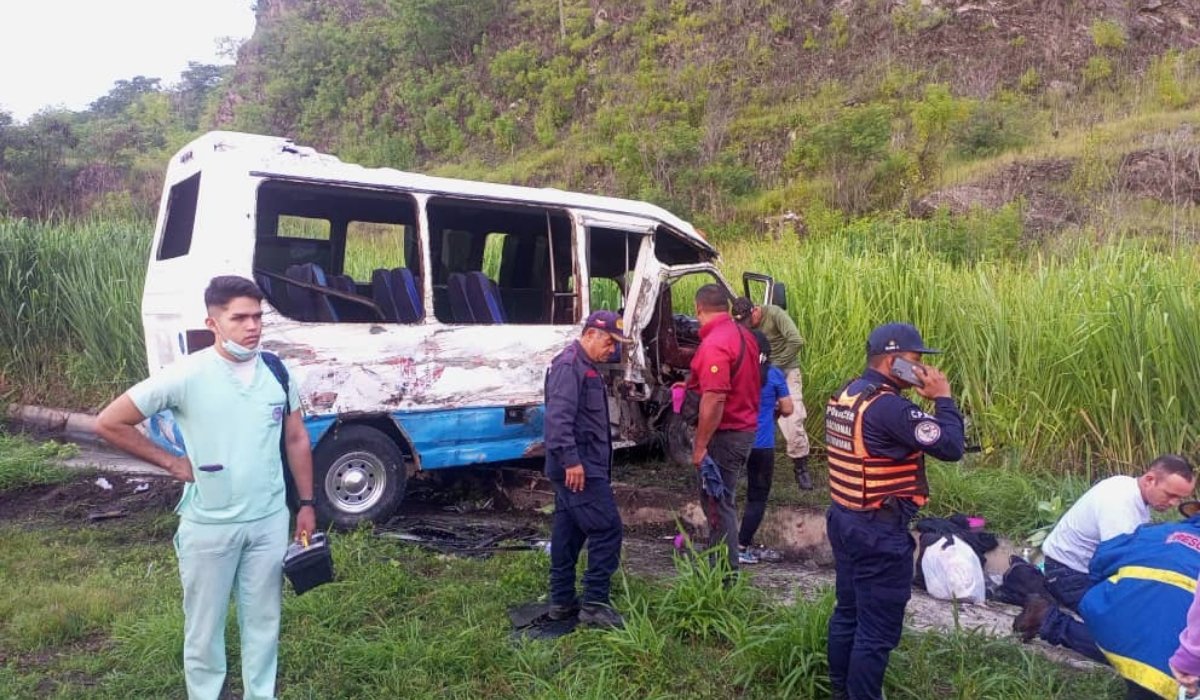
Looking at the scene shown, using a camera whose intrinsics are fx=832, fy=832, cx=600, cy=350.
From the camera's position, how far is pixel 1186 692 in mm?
2584

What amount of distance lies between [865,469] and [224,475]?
7.12ft

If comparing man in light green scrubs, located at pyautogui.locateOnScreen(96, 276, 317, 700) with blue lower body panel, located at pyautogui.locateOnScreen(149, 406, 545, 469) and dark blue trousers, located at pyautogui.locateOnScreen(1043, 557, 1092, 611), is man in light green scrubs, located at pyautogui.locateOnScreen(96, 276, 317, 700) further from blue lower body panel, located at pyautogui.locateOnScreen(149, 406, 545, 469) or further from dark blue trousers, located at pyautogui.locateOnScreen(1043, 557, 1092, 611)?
dark blue trousers, located at pyautogui.locateOnScreen(1043, 557, 1092, 611)

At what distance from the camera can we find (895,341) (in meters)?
2.98

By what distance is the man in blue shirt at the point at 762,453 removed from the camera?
5.12m

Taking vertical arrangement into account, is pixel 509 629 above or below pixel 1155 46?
below

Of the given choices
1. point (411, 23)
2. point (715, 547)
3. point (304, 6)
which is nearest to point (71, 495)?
point (715, 547)

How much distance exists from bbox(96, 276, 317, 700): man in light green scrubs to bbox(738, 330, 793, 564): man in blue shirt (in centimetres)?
298

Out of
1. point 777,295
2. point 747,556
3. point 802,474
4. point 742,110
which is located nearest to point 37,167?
point 742,110

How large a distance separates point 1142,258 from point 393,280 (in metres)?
5.56

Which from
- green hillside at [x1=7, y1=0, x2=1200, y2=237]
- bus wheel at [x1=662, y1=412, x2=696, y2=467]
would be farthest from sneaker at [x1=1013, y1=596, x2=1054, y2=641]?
green hillside at [x1=7, y1=0, x2=1200, y2=237]

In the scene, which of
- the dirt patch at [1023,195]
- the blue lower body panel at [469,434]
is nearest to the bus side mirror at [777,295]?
the blue lower body panel at [469,434]

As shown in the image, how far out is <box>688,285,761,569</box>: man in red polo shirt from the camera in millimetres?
4199

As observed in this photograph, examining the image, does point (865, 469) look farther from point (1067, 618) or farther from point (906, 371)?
point (1067, 618)

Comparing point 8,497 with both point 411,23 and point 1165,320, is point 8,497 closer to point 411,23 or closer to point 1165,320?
point 1165,320
